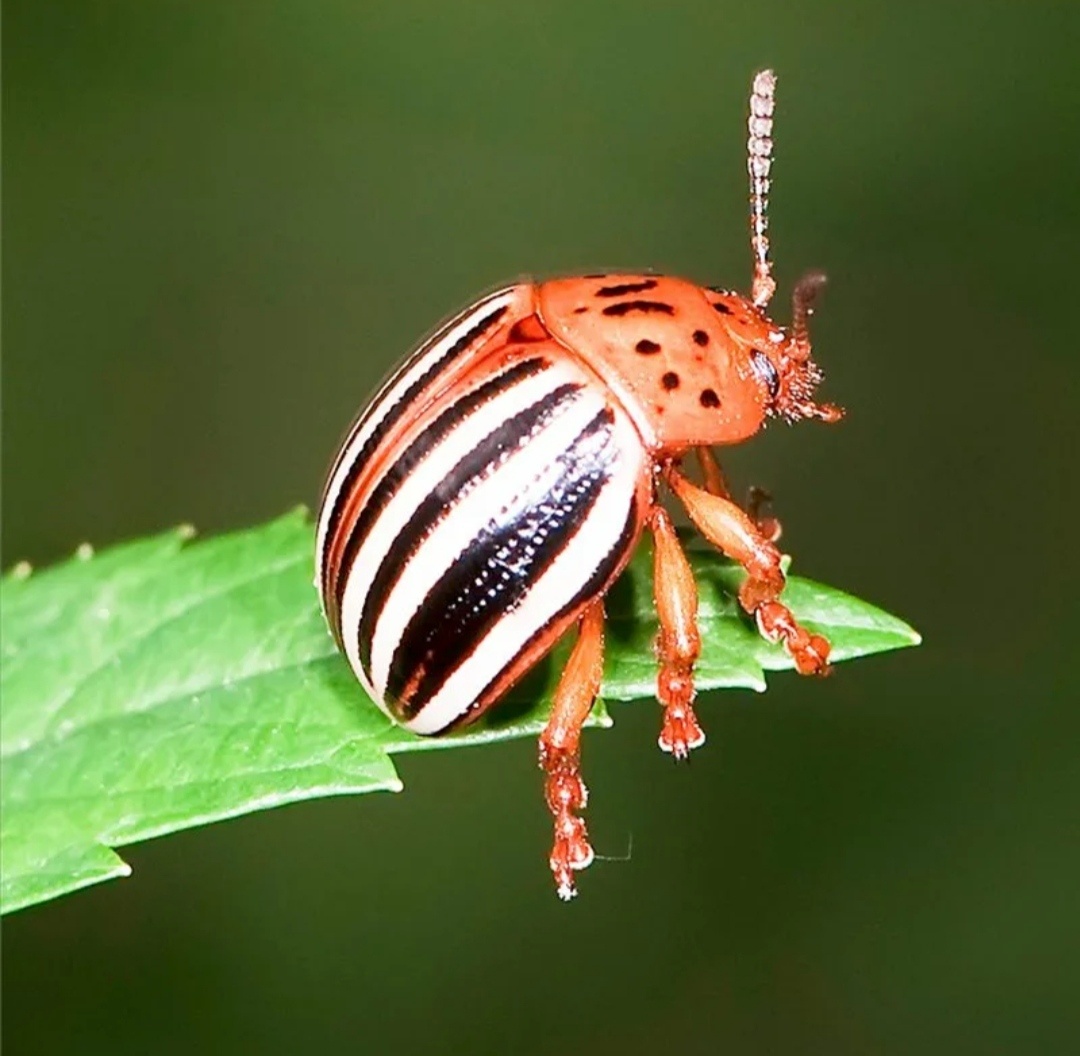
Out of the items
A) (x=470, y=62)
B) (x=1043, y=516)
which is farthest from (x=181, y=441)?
(x=1043, y=516)

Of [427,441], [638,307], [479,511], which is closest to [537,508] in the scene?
[479,511]

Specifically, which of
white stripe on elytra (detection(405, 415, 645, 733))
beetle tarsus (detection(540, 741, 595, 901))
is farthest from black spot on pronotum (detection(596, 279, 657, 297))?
beetle tarsus (detection(540, 741, 595, 901))

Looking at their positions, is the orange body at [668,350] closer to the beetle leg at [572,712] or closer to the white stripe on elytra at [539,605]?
the white stripe on elytra at [539,605]

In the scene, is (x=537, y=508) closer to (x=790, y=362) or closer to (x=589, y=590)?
(x=589, y=590)

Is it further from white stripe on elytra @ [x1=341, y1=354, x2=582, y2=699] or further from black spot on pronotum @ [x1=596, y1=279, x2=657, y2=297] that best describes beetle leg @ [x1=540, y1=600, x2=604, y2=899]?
black spot on pronotum @ [x1=596, y1=279, x2=657, y2=297]

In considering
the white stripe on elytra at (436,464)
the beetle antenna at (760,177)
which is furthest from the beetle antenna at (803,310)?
the white stripe on elytra at (436,464)

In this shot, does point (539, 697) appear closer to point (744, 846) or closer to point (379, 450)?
point (379, 450)

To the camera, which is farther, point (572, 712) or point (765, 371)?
point (765, 371)
